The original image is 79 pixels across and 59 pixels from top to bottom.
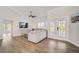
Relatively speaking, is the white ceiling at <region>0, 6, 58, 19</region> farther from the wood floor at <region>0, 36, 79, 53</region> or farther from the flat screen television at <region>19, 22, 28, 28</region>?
the wood floor at <region>0, 36, 79, 53</region>

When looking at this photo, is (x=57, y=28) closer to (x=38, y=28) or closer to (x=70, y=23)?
(x=70, y=23)

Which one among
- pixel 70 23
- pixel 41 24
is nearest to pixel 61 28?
pixel 70 23

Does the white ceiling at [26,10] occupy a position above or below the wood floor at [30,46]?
above

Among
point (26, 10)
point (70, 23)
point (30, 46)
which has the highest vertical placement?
point (26, 10)

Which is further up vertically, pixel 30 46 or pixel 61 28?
pixel 61 28

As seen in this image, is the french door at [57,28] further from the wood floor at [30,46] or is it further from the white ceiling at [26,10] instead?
the white ceiling at [26,10]

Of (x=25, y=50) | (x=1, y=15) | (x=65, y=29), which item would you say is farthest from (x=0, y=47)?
(x=65, y=29)

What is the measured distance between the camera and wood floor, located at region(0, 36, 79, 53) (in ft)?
7.79

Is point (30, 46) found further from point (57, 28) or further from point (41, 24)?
point (57, 28)

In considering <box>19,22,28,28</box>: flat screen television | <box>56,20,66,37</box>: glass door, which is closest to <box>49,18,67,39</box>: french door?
<box>56,20,66,37</box>: glass door

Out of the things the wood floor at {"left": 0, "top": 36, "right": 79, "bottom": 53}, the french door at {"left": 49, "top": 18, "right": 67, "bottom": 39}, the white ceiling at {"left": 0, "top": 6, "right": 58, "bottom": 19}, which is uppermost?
the white ceiling at {"left": 0, "top": 6, "right": 58, "bottom": 19}

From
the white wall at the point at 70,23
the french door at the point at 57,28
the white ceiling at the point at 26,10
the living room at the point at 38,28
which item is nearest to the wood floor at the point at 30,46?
the living room at the point at 38,28

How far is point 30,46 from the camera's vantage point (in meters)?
2.39

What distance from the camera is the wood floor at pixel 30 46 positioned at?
2375 mm
